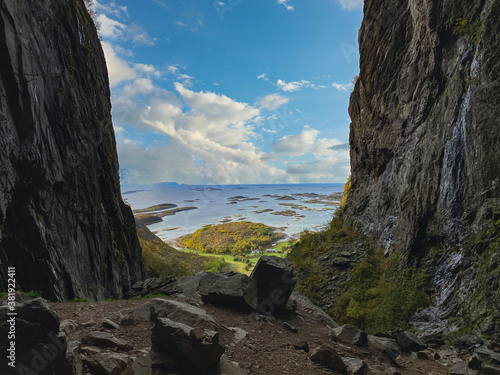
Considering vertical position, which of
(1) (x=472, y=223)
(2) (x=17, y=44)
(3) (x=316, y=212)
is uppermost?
(2) (x=17, y=44)

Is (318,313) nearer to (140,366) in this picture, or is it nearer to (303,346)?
(303,346)

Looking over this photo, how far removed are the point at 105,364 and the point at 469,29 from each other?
780 inches

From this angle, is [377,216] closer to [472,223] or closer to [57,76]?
[472,223]

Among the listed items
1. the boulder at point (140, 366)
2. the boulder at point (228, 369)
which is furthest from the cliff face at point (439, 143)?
the boulder at point (140, 366)

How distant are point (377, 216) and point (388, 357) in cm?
1480

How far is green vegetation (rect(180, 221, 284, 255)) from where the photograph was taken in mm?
72781

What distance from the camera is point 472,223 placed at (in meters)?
11.2

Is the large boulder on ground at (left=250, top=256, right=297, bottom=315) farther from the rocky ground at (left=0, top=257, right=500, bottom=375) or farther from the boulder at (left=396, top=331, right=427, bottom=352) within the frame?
the boulder at (left=396, top=331, right=427, bottom=352)

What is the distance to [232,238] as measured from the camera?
78.6 m

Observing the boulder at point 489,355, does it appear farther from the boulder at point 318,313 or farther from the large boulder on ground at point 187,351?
the large boulder on ground at point 187,351

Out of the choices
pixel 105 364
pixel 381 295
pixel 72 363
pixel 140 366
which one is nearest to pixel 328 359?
pixel 140 366

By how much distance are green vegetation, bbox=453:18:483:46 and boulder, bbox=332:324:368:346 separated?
46.6ft

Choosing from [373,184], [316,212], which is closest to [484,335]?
[373,184]

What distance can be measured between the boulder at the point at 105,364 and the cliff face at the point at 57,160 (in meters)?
10.2
